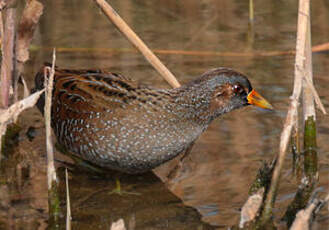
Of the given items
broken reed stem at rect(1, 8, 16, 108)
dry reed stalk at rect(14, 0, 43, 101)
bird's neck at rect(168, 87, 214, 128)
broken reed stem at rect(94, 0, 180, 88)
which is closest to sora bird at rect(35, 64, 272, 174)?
bird's neck at rect(168, 87, 214, 128)

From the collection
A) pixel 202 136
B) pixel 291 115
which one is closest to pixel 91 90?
pixel 202 136

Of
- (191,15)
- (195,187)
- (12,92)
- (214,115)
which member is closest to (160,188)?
(195,187)

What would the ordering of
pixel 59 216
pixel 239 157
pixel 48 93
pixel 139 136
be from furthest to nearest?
pixel 239 157
pixel 139 136
pixel 59 216
pixel 48 93

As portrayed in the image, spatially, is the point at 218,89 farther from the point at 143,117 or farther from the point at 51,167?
the point at 51,167

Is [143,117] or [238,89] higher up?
[238,89]

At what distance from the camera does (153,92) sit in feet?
16.9

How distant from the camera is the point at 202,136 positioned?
20.0 feet

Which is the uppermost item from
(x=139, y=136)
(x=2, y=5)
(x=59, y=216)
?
(x=2, y=5)

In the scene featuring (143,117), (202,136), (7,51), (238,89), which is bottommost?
(202,136)

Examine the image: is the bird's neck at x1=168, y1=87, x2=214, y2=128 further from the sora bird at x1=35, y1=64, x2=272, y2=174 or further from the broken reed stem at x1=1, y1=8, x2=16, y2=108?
the broken reed stem at x1=1, y1=8, x2=16, y2=108

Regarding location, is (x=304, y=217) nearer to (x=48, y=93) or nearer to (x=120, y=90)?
(x=48, y=93)

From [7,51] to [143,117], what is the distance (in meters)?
1.21

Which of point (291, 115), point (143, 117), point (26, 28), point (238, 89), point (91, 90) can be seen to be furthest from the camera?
point (26, 28)

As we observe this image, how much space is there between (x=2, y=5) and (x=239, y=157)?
7.28ft
